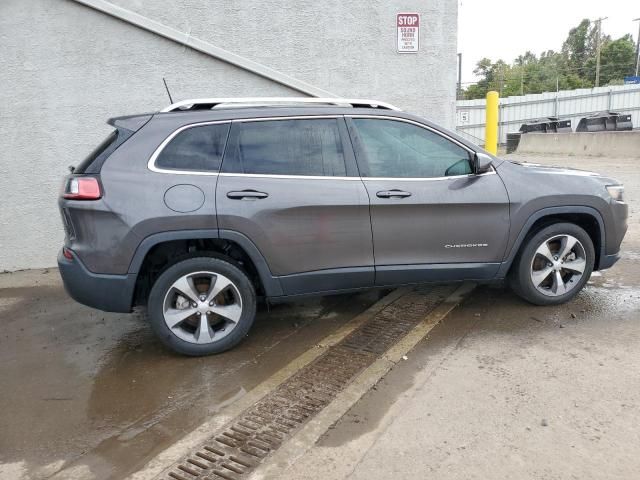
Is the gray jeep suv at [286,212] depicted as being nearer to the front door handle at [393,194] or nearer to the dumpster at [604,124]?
the front door handle at [393,194]

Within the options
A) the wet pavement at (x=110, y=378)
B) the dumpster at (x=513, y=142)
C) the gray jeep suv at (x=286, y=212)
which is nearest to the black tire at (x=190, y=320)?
the gray jeep suv at (x=286, y=212)

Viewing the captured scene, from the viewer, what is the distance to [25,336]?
4.67 metres

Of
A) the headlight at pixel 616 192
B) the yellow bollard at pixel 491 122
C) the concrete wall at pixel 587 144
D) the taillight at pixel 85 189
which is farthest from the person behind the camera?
the concrete wall at pixel 587 144

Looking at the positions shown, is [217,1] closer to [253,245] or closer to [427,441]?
[253,245]

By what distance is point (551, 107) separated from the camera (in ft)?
86.3

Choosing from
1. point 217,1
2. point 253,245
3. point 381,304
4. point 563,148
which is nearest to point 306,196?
point 253,245

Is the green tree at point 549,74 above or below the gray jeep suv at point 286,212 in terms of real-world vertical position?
above

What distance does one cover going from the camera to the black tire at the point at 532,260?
4398mm

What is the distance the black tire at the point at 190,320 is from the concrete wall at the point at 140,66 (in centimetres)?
334

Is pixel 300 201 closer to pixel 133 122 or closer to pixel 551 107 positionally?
pixel 133 122

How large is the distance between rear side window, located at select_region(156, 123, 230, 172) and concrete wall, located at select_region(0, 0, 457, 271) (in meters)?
2.87

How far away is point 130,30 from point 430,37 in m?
3.68

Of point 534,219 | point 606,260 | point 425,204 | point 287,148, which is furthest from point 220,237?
point 606,260

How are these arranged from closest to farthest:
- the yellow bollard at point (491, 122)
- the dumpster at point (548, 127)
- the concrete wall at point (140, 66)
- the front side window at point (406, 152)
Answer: the front side window at point (406, 152) → the concrete wall at point (140, 66) → the yellow bollard at point (491, 122) → the dumpster at point (548, 127)
